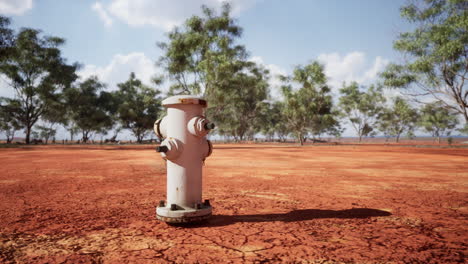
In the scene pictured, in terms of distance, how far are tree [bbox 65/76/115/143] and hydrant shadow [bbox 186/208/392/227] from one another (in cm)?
4713

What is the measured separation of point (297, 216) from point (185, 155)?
6.28 ft

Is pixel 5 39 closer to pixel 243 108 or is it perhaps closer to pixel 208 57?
pixel 208 57

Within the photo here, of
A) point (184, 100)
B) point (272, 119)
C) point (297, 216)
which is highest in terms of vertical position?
point (272, 119)

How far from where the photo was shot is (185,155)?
3.55 metres

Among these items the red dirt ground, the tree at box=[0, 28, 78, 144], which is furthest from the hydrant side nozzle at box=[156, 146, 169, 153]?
the tree at box=[0, 28, 78, 144]

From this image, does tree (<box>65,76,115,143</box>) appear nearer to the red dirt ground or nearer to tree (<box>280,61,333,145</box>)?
tree (<box>280,61,333,145</box>)

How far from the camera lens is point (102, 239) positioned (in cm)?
305

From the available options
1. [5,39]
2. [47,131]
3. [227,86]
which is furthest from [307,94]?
[47,131]

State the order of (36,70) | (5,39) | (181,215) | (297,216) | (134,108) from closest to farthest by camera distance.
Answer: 1. (181,215)
2. (297,216)
3. (5,39)
4. (36,70)
5. (134,108)

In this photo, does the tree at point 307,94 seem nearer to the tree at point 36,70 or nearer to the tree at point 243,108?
the tree at point 243,108

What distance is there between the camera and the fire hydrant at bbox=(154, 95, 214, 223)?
3486 millimetres

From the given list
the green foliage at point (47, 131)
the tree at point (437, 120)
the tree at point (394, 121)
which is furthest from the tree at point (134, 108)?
the tree at point (437, 120)

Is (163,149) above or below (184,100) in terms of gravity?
below

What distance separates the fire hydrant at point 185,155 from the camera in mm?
3486
